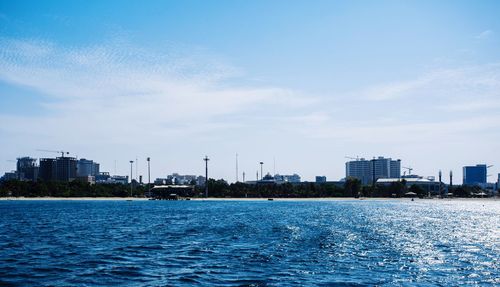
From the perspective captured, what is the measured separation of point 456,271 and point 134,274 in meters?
29.4

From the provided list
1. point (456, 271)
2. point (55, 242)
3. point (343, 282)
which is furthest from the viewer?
point (55, 242)

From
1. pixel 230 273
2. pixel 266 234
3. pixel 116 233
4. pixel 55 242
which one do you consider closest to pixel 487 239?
pixel 266 234

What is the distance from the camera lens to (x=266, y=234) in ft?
265

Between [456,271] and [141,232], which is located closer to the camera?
[456,271]

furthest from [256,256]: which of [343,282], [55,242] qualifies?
[55,242]

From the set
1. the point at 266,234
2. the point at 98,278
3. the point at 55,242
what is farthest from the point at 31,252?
the point at 266,234

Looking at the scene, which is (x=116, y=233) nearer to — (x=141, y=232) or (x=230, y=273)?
(x=141, y=232)

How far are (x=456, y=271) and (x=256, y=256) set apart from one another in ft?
65.7

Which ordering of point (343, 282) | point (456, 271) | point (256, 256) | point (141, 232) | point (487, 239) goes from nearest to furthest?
point (343, 282)
point (456, 271)
point (256, 256)
point (487, 239)
point (141, 232)

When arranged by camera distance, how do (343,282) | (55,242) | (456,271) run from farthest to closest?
(55,242), (456,271), (343,282)

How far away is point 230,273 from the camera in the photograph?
44.0 meters

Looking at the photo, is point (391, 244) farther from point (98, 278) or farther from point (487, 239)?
point (98, 278)

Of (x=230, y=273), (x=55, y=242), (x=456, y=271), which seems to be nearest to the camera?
(x=230, y=273)

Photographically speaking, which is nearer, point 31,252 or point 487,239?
point 31,252
